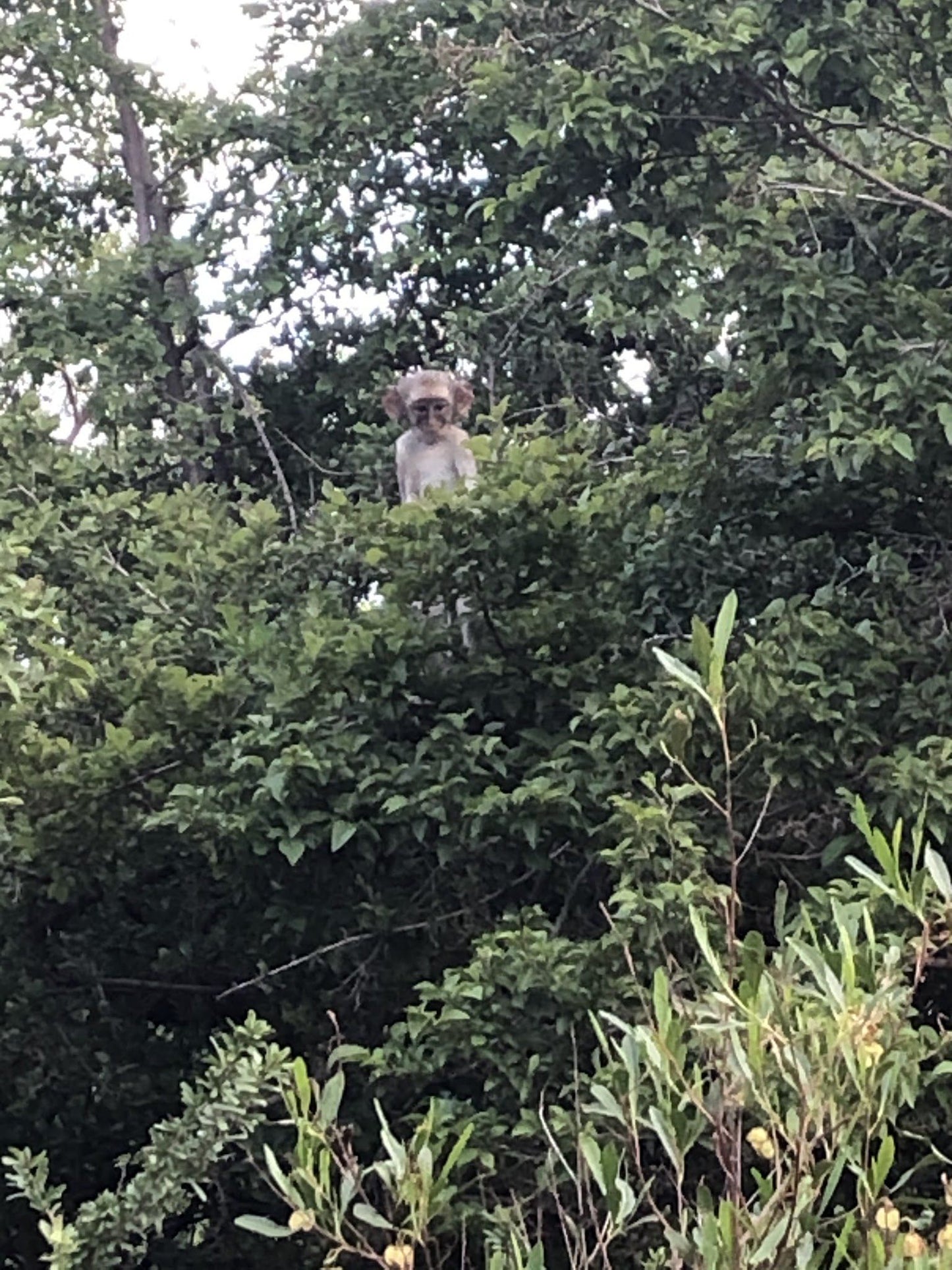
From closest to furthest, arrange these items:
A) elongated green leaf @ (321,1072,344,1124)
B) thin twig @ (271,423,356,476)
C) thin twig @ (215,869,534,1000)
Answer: elongated green leaf @ (321,1072,344,1124), thin twig @ (215,869,534,1000), thin twig @ (271,423,356,476)

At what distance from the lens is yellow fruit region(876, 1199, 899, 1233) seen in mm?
1955

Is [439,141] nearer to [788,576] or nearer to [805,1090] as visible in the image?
[788,576]

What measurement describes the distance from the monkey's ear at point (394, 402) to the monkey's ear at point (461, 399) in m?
0.20

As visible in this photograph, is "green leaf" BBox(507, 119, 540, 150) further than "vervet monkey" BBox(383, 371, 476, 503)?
No

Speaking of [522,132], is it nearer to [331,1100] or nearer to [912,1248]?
[331,1100]

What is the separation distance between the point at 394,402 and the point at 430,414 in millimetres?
244

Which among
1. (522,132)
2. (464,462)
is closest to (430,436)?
(464,462)

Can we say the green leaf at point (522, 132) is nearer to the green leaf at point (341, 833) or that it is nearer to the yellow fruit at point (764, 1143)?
the green leaf at point (341, 833)

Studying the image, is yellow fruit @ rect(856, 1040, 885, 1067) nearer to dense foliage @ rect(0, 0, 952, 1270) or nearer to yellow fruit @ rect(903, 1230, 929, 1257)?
yellow fruit @ rect(903, 1230, 929, 1257)

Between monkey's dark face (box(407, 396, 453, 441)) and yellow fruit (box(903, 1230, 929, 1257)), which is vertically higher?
monkey's dark face (box(407, 396, 453, 441))

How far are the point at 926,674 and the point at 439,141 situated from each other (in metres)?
3.95

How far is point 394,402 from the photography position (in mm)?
6664

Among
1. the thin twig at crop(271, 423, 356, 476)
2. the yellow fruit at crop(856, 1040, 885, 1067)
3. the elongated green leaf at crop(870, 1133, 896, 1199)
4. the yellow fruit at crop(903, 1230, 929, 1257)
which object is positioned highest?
the yellow fruit at crop(856, 1040, 885, 1067)

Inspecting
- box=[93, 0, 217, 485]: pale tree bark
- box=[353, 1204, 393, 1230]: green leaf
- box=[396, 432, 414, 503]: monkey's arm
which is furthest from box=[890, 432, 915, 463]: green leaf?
box=[93, 0, 217, 485]: pale tree bark
